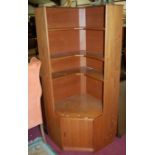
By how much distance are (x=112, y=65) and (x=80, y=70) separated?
55 cm

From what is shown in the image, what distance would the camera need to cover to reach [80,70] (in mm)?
2371

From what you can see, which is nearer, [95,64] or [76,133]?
A: [76,133]

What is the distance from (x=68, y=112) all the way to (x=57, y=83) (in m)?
0.44

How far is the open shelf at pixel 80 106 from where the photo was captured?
2066 millimetres

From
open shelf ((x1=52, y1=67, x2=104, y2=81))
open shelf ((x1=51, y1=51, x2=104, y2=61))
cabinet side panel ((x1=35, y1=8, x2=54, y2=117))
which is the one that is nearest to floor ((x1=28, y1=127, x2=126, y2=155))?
cabinet side panel ((x1=35, y1=8, x2=54, y2=117))

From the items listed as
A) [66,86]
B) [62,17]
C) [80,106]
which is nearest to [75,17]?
[62,17]

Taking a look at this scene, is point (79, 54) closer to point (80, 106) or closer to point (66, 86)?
point (66, 86)

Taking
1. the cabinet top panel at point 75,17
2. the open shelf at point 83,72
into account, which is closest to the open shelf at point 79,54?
the open shelf at point 83,72

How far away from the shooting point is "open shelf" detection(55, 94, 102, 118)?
6.78ft
